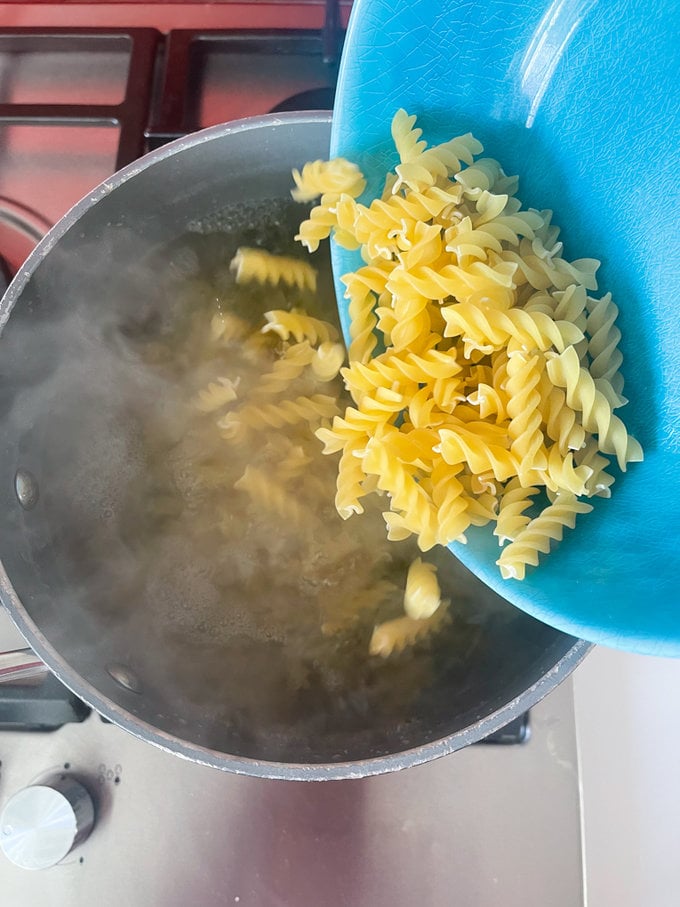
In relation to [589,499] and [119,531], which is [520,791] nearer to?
[589,499]

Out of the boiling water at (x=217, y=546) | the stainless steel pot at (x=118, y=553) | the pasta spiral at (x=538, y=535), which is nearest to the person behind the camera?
the pasta spiral at (x=538, y=535)

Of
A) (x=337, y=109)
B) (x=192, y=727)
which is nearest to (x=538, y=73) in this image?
(x=337, y=109)

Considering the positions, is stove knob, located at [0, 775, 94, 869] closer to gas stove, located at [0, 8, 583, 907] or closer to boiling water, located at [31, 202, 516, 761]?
gas stove, located at [0, 8, 583, 907]

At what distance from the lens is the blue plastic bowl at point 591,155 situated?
0.59m

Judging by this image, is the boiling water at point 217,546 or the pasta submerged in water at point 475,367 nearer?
the pasta submerged in water at point 475,367

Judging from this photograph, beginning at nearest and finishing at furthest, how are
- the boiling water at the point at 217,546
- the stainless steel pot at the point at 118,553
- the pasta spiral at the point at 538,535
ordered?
the pasta spiral at the point at 538,535
the stainless steel pot at the point at 118,553
the boiling water at the point at 217,546

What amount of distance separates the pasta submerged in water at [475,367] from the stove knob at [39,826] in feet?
1.67

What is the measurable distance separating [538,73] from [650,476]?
1.25ft

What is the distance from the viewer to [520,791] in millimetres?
871

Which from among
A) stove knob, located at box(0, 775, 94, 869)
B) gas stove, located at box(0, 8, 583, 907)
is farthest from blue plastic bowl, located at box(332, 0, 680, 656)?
stove knob, located at box(0, 775, 94, 869)

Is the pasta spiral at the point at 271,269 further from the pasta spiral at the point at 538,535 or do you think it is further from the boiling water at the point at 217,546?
the pasta spiral at the point at 538,535

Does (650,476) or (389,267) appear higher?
(389,267)

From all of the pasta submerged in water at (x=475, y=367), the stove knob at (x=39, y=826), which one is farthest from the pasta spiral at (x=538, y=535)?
the stove knob at (x=39, y=826)

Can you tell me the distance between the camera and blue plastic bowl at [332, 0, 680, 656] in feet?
1.94
